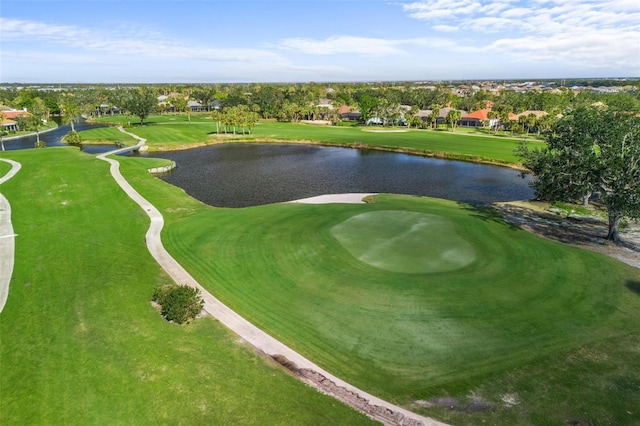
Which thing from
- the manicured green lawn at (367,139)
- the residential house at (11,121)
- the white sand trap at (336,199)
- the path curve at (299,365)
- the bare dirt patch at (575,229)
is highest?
the residential house at (11,121)

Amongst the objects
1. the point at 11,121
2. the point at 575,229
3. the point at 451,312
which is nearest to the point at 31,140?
the point at 11,121

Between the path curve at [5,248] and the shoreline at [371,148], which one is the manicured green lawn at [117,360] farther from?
the shoreline at [371,148]

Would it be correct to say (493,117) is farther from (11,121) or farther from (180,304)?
(11,121)

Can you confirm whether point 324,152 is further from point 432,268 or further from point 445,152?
point 432,268

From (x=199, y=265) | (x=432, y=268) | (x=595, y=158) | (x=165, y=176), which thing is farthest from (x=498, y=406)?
(x=165, y=176)

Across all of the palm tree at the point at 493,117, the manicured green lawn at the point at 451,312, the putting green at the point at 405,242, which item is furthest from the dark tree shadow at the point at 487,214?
the palm tree at the point at 493,117

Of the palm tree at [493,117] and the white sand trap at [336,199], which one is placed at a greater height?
the palm tree at [493,117]
